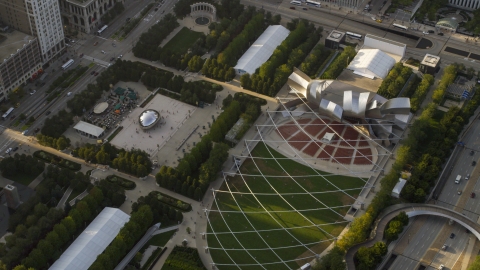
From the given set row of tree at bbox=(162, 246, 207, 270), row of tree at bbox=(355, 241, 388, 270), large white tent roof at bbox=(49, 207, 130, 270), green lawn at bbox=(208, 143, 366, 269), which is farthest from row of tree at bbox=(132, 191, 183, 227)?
row of tree at bbox=(355, 241, 388, 270)

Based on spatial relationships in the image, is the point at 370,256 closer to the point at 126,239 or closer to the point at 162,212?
the point at 162,212

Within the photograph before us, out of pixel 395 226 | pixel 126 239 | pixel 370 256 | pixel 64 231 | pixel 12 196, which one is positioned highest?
pixel 395 226

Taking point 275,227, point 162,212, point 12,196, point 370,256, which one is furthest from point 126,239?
point 370,256

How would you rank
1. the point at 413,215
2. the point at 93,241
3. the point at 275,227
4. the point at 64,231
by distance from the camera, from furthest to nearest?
the point at 413,215
the point at 275,227
the point at 64,231
the point at 93,241

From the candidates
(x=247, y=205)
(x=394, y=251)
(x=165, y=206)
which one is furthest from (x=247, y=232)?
(x=394, y=251)

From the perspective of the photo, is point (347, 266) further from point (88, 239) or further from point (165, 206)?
point (88, 239)

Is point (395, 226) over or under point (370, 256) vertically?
over
